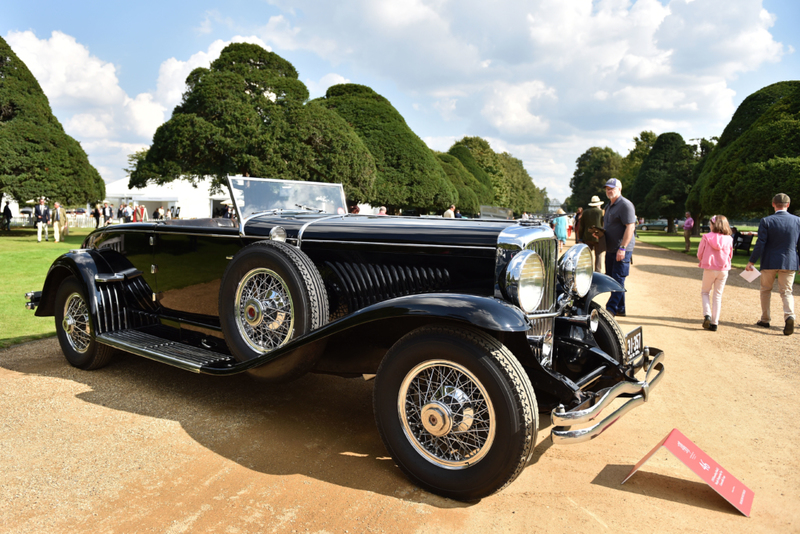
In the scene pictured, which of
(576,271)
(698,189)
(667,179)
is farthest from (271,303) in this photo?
(667,179)

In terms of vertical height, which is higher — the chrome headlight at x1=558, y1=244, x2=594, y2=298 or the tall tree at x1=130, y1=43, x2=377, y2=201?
the tall tree at x1=130, y1=43, x2=377, y2=201

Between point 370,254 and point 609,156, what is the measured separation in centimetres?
8524

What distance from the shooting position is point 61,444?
330 centimetres

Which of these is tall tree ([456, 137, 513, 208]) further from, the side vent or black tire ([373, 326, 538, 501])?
black tire ([373, 326, 538, 501])

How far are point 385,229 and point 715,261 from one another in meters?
5.59

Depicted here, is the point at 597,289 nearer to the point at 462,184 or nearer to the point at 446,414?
the point at 446,414

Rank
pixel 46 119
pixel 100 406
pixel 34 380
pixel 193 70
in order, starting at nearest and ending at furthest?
pixel 100 406, pixel 34 380, pixel 193 70, pixel 46 119

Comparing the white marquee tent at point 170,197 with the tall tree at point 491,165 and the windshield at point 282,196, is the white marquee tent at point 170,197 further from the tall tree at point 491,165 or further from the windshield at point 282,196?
the tall tree at point 491,165

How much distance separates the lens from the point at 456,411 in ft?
8.85

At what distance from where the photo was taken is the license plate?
12.0 feet

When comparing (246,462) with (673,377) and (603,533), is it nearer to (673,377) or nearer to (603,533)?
(603,533)

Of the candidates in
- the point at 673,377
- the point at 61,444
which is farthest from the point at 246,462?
the point at 673,377

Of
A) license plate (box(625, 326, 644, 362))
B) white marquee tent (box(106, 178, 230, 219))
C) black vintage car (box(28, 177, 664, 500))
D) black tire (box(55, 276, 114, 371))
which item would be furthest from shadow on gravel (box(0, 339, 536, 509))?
white marquee tent (box(106, 178, 230, 219))

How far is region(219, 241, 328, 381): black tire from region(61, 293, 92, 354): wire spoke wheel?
194 centimetres
